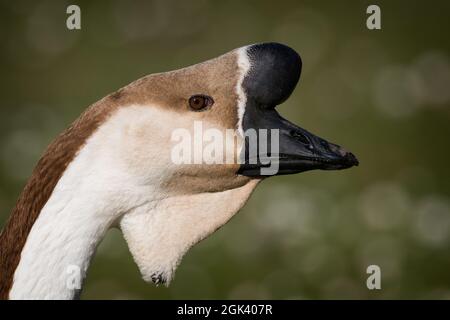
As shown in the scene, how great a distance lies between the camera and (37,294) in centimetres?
191

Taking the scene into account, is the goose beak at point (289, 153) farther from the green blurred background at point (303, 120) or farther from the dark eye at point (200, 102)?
the green blurred background at point (303, 120)

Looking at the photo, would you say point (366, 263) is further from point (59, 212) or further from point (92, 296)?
point (59, 212)

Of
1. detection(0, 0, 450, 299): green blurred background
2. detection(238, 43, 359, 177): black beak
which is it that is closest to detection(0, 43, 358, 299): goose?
detection(238, 43, 359, 177): black beak

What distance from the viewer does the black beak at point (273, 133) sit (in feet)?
6.77

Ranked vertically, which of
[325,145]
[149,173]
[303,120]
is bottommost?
[149,173]

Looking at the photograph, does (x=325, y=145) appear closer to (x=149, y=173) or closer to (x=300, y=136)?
(x=300, y=136)

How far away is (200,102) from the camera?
203 cm

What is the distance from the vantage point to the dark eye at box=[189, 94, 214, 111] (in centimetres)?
203

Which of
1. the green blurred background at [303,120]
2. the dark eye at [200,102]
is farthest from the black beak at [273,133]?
the green blurred background at [303,120]

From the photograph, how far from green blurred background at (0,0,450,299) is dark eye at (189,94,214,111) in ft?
9.33

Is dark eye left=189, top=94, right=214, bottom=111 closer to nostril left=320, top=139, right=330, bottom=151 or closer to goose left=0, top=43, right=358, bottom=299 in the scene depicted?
goose left=0, top=43, right=358, bottom=299

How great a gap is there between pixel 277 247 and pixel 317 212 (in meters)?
0.53

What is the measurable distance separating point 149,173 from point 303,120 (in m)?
3.90

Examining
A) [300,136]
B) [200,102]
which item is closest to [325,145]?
[300,136]
